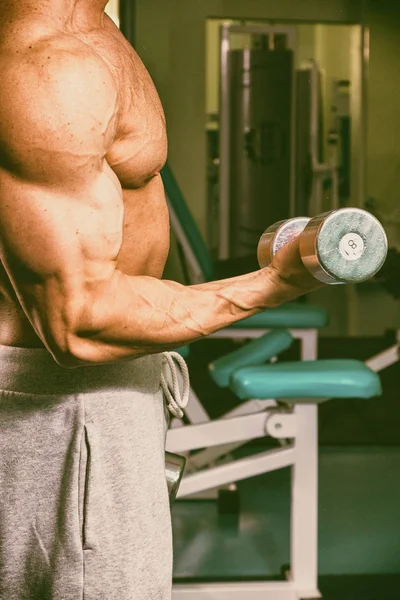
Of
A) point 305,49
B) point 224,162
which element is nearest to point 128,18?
point 224,162

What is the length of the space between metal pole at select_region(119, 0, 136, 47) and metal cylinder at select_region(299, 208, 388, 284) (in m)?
4.22

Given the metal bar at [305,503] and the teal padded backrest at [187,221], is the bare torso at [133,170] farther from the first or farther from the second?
the teal padded backrest at [187,221]

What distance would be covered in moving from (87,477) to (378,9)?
16.4 feet

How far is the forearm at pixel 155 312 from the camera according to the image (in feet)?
2.89

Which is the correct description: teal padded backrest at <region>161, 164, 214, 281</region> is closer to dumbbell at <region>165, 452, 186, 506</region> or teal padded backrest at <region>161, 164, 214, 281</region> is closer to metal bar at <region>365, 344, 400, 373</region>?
metal bar at <region>365, 344, 400, 373</region>

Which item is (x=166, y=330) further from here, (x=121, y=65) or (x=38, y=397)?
(x=121, y=65)

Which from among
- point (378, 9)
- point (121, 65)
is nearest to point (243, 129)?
point (378, 9)

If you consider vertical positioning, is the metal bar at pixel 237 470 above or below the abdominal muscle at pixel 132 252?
below

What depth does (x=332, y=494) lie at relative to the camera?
3281mm

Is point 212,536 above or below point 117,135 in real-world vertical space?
below

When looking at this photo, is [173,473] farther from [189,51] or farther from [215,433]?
[189,51]

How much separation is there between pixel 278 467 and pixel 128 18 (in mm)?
3526

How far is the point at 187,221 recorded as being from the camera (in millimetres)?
2908

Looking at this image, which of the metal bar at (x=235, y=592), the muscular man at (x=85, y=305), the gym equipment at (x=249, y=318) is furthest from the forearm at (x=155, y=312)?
the gym equipment at (x=249, y=318)
